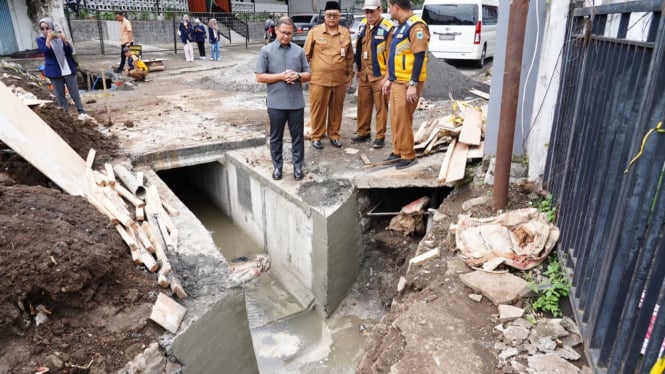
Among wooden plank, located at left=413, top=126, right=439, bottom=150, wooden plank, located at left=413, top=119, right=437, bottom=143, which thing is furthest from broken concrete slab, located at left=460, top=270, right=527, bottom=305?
wooden plank, located at left=413, top=119, right=437, bottom=143

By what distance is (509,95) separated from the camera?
3902 millimetres

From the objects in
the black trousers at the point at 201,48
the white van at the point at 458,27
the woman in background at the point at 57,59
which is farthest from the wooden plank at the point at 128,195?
the black trousers at the point at 201,48

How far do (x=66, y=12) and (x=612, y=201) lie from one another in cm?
2005

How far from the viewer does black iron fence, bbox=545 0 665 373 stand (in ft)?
6.37

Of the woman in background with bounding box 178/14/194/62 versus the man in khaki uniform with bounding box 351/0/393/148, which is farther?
the woman in background with bounding box 178/14/194/62

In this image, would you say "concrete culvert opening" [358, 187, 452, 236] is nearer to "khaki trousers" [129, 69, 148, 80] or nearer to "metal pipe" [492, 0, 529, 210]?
"metal pipe" [492, 0, 529, 210]

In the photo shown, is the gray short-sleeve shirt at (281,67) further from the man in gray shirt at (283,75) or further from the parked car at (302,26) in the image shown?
the parked car at (302,26)

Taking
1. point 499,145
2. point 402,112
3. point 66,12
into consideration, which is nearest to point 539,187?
point 499,145

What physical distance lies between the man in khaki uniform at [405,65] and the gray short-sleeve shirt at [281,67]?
1.14m

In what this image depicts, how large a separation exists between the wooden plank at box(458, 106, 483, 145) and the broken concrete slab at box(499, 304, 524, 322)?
3.03m

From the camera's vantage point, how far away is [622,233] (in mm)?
2143

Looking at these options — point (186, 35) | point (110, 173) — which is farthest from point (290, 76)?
point (186, 35)

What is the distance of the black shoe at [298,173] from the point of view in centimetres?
582

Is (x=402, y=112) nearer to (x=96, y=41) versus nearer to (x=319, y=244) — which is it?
(x=319, y=244)
